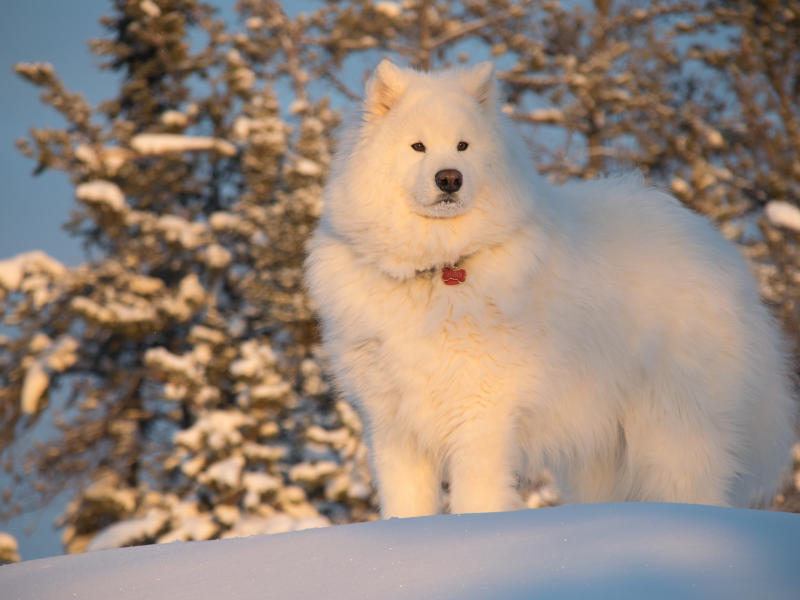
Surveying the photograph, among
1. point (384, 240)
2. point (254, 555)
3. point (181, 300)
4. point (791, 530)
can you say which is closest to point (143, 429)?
point (181, 300)

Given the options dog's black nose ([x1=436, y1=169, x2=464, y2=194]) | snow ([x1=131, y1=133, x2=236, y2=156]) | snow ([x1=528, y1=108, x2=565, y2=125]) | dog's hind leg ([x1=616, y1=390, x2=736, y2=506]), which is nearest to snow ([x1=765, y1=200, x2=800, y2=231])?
snow ([x1=528, y1=108, x2=565, y2=125])

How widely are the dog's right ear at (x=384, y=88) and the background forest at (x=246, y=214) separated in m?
6.43

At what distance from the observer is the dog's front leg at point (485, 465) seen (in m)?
3.07

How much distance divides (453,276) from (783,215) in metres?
8.66

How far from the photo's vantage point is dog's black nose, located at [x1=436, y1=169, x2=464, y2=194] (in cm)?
316

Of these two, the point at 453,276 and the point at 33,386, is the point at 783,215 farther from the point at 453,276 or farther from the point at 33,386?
the point at 33,386

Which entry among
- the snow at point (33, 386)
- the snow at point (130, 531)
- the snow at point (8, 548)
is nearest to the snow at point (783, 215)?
the snow at point (130, 531)

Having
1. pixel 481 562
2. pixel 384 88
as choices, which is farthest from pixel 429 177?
pixel 481 562

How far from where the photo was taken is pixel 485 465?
3.08 meters

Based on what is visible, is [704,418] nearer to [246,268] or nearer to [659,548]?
[659,548]

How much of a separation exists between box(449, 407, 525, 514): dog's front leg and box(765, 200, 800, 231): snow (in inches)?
343

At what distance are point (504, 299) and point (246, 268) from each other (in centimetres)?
920

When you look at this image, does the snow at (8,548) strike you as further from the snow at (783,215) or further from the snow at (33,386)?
the snow at (783,215)

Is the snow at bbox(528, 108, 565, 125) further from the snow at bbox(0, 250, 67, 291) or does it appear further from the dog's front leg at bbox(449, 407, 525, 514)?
the dog's front leg at bbox(449, 407, 525, 514)
